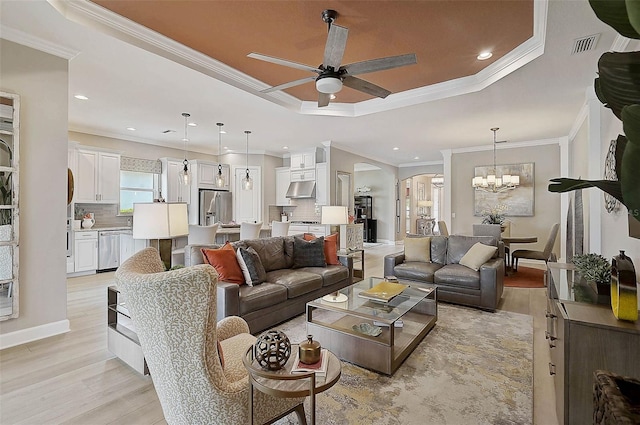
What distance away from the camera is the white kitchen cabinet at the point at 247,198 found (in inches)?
329

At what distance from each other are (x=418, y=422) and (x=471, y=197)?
6.87m

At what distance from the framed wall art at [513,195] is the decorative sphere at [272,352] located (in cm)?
740

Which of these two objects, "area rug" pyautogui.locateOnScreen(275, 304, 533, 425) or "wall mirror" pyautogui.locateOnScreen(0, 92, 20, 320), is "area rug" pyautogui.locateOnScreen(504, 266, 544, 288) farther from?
"wall mirror" pyautogui.locateOnScreen(0, 92, 20, 320)

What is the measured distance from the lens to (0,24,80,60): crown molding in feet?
9.09

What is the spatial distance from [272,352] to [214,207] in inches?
279

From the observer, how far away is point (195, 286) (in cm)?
121

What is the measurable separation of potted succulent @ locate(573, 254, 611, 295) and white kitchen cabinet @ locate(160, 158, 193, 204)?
7.52 metres

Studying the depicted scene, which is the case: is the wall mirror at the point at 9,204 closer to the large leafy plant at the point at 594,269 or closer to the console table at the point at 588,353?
the console table at the point at 588,353

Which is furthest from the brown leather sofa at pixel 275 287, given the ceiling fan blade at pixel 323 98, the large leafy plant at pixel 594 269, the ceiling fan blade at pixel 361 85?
the large leafy plant at pixel 594 269

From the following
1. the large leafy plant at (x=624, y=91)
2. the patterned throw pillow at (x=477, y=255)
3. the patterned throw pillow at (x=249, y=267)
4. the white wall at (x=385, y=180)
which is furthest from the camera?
the white wall at (x=385, y=180)

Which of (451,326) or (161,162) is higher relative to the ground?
Result: (161,162)

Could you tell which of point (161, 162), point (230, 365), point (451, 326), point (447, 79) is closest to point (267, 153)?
point (161, 162)

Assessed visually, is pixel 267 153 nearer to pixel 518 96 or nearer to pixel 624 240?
Result: pixel 518 96

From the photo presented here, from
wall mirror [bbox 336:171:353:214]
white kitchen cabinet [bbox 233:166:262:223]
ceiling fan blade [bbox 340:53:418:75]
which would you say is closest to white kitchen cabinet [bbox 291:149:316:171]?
wall mirror [bbox 336:171:353:214]
